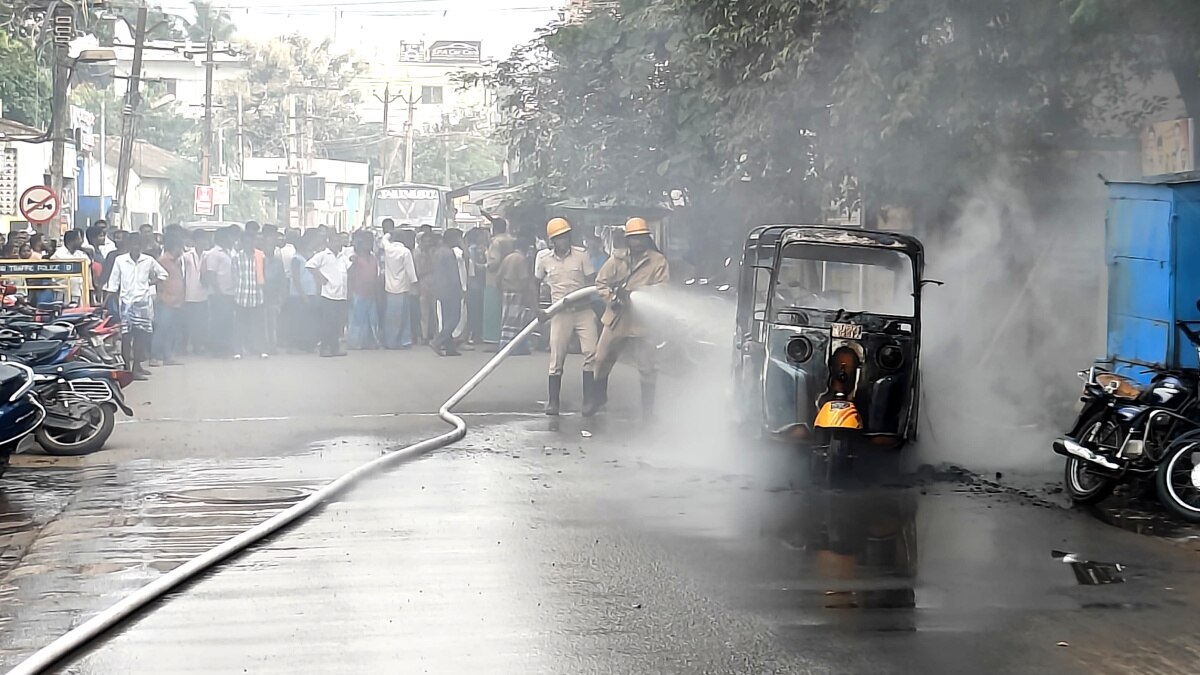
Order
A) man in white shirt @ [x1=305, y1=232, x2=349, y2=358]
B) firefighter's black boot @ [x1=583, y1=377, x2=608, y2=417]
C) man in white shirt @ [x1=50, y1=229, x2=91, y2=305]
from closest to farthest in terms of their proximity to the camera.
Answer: firefighter's black boot @ [x1=583, y1=377, x2=608, y2=417]
man in white shirt @ [x1=50, y1=229, x2=91, y2=305]
man in white shirt @ [x1=305, y1=232, x2=349, y2=358]

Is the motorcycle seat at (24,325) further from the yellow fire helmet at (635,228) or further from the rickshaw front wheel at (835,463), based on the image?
the rickshaw front wheel at (835,463)

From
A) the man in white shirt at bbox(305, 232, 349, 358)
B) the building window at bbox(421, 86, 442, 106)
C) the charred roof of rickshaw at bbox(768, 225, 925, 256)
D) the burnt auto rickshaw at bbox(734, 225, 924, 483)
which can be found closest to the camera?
the burnt auto rickshaw at bbox(734, 225, 924, 483)

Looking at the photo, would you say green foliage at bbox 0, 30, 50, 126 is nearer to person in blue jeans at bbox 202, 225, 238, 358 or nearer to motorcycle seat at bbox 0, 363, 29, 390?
person in blue jeans at bbox 202, 225, 238, 358

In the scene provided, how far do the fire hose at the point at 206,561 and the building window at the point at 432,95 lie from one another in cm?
7794

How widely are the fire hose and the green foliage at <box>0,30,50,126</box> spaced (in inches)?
1107

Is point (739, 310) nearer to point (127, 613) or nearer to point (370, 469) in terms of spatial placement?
point (370, 469)

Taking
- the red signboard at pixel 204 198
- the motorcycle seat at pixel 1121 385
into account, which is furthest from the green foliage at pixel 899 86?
the red signboard at pixel 204 198

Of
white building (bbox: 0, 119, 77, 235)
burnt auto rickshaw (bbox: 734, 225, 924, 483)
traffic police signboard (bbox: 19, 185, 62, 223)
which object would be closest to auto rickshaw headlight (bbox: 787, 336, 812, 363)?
burnt auto rickshaw (bbox: 734, 225, 924, 483)

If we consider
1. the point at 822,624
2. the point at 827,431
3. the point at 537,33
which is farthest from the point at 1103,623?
the point at 537,33

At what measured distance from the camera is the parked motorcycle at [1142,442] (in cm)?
865

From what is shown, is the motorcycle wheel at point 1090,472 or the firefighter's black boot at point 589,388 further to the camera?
the firefighter's black boot at point 589,388

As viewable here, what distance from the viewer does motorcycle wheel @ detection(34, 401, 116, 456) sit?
36.9 ft

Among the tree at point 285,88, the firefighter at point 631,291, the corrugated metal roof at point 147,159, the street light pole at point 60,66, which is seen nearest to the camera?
the firefighter at point 631,291

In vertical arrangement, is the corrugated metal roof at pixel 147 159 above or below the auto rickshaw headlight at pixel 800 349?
above
